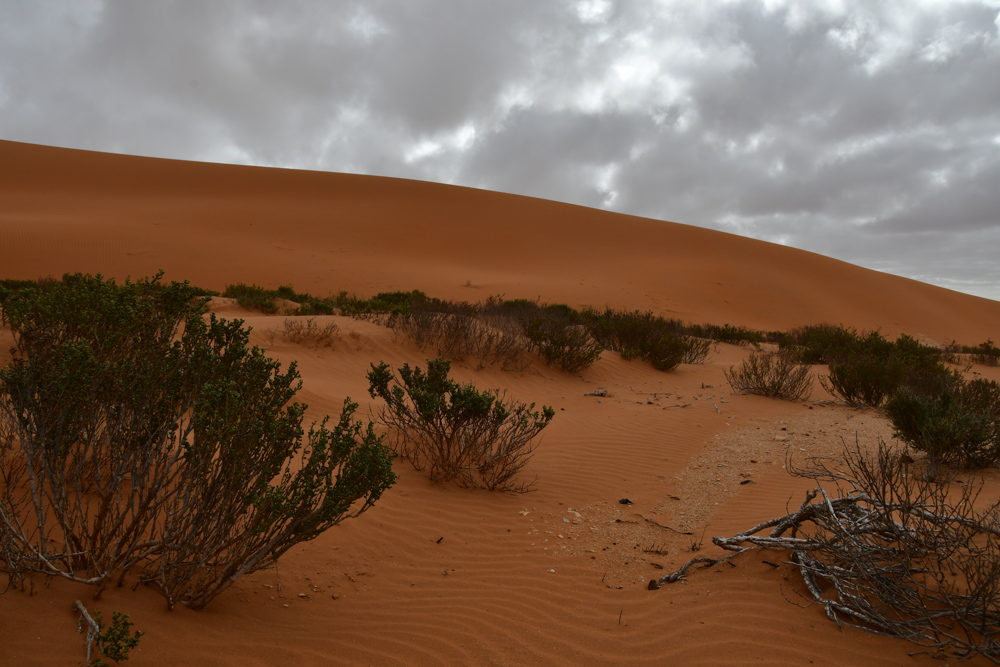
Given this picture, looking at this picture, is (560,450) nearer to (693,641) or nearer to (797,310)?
(693,641)

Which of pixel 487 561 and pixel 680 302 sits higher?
pixel 680 302

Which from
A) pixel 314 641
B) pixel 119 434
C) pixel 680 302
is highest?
pixel 680 302

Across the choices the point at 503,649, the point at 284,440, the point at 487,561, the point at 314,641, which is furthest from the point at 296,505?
the point at 487,561

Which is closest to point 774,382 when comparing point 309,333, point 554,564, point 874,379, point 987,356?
point 874,379

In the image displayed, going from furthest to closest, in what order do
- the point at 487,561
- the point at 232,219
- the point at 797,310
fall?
1. the point at 232,219
2. the point at 797,310
3. the point at 487,561

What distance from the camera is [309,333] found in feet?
31.8

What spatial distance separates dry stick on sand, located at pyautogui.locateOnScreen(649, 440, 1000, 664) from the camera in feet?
7.74

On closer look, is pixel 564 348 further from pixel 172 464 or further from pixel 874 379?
pixel 172 464

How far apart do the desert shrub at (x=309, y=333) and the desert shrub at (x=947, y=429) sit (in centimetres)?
837

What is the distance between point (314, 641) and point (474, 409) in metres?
2.62

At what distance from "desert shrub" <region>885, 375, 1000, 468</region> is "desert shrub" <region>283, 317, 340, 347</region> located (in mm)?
8370

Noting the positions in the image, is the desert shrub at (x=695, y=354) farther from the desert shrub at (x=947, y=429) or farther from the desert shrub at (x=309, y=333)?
the desert shrub at (x=309, y=333)

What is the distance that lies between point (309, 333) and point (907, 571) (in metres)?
8.95

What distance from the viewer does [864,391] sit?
28.9 feet
